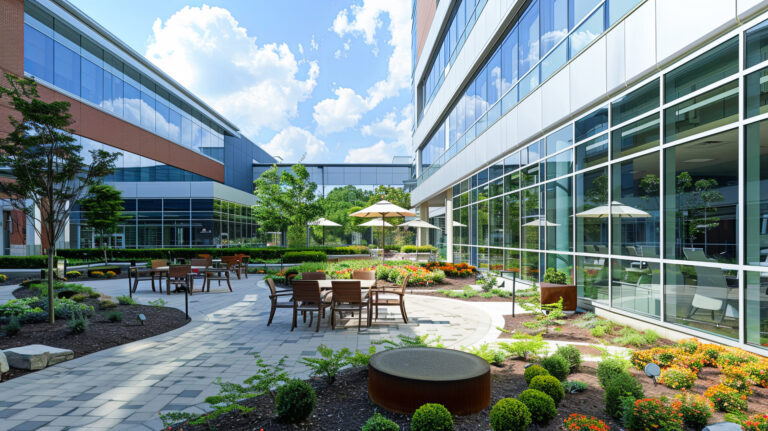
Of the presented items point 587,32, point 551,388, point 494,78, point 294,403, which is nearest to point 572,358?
point 551,388

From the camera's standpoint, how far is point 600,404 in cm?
411

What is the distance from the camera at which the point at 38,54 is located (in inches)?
829

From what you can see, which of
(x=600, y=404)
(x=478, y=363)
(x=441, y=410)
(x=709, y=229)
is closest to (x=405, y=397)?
(x=441, y=410)

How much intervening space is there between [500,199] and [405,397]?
42.2 feet

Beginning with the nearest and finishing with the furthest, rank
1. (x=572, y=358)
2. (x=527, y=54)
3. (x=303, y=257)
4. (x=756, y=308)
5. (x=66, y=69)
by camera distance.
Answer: (x=572, y=358) → (x=756, y=308) → (x=527, y=54) → (x=303, y=257) → (x=66, y=69)

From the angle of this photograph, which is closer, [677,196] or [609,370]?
[609,370]

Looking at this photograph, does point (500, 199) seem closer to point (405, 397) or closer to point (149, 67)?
point (405, 397)

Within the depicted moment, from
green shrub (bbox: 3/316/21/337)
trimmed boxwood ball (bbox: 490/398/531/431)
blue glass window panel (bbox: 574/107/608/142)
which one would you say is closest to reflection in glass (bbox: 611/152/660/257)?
blue glass window panel (bbox: 574/107/608/142)

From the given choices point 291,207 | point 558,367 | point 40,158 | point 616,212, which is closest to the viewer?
point 558,367

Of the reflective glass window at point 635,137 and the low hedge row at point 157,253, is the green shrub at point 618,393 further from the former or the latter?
the low hedge row at point 157,253

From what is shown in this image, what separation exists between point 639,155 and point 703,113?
1547 millimetres

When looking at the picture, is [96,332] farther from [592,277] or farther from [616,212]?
[616,212]

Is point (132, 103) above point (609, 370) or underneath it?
above

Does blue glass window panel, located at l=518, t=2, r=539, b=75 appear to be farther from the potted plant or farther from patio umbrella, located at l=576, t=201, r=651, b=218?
the potted plant
